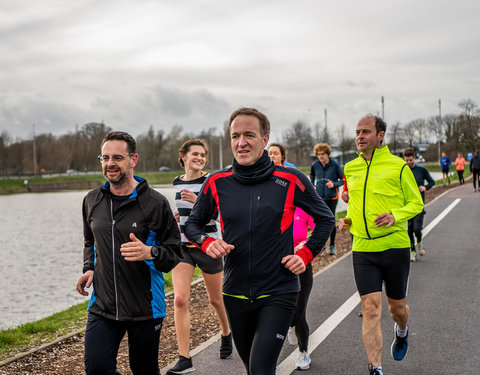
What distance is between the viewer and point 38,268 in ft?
56.8

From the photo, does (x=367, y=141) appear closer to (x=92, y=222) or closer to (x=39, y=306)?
(x=92, y=222)

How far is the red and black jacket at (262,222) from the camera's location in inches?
130

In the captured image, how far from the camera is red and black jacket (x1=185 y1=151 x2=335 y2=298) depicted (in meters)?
3.30

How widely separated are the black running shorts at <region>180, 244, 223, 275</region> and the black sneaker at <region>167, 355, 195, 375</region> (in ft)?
2.80

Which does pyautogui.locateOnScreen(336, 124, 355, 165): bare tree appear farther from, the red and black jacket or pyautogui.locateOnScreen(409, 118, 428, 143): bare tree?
the red and black jacket

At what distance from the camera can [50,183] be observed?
82.0 meters

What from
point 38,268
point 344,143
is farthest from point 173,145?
point 38,268

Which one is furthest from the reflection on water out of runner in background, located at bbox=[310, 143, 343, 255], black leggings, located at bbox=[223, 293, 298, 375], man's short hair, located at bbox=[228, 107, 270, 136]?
man's short hair, located at bbox=[228, 107, 270, 136]

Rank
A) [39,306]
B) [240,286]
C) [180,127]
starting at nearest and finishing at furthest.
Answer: [240,286] < [39,306] < [180,127]

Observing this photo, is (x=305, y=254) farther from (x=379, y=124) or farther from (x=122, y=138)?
(x=379, y=124)

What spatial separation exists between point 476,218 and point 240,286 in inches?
601

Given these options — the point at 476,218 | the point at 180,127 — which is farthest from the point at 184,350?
the point at 180,127

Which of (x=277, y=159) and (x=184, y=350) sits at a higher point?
(x=277, y=159)

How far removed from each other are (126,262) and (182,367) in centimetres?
172
